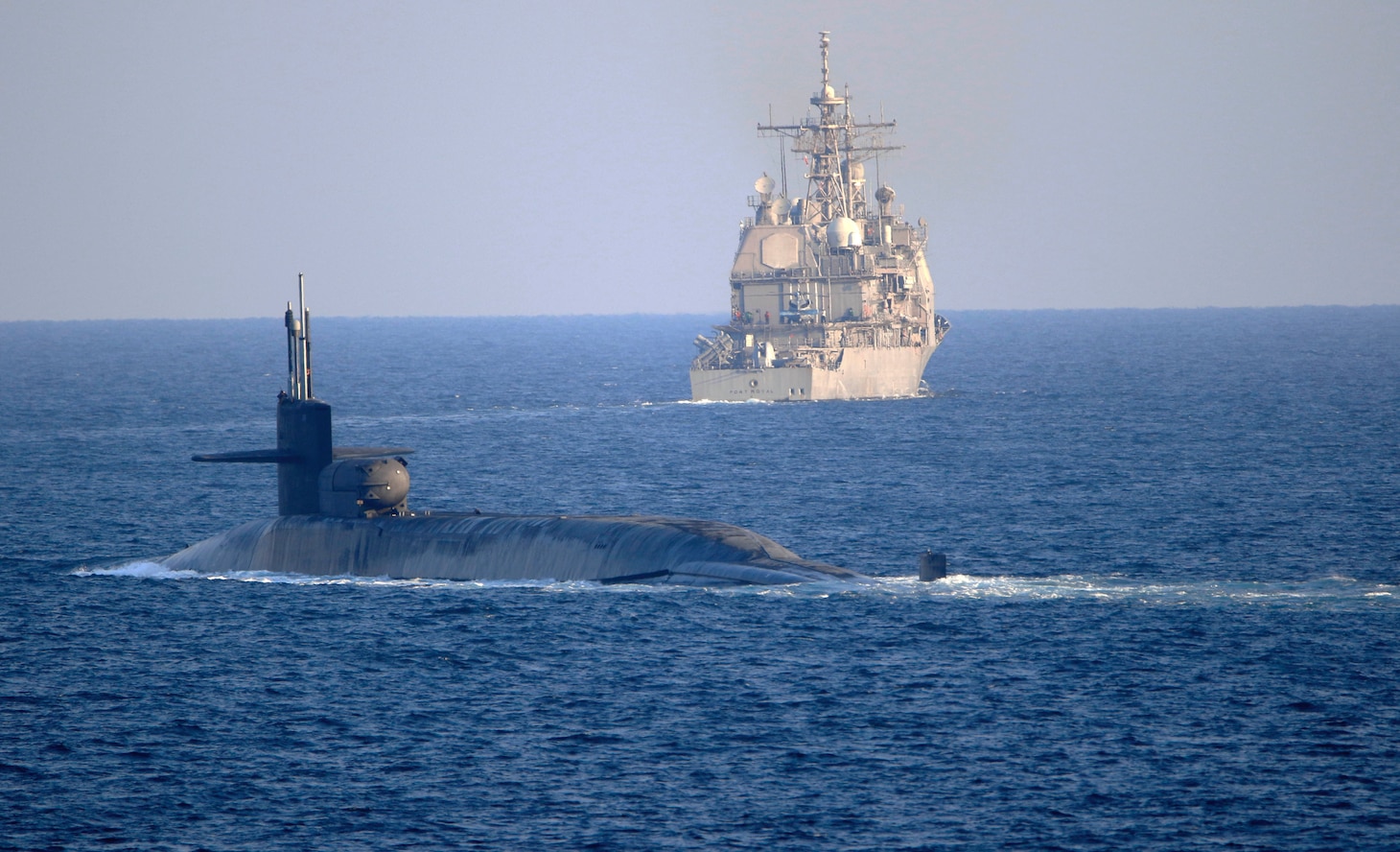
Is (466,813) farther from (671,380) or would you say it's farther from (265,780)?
(671,380)

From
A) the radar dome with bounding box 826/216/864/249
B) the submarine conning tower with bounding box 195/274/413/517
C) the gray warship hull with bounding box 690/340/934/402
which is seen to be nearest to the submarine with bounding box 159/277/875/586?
the submarine conning tower with bounding box 195/274/413/517

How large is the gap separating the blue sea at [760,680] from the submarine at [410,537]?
0.75 meters

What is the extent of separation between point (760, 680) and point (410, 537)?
47.1 ft

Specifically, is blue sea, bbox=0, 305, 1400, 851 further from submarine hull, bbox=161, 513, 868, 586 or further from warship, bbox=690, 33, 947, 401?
warship, bbox=690, 33, 947, 401

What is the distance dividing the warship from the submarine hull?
7100cm

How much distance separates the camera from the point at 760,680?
33.0 meters

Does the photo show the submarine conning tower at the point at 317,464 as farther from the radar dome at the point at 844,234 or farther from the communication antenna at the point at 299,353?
the radar dome at the point at 844,234

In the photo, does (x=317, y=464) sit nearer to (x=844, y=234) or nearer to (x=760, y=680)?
(x=760, y=680)

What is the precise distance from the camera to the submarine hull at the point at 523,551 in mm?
41000

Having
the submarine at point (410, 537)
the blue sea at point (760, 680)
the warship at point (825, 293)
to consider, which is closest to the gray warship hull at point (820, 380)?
the warship at point (825, 293)

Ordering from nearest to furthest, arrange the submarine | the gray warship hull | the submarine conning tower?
the submarine → the submarine conning tower → the gray warship hull

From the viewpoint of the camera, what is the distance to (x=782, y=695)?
32031mm

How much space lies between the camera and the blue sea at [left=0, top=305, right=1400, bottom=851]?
25656 mm

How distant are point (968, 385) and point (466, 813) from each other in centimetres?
10977
